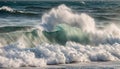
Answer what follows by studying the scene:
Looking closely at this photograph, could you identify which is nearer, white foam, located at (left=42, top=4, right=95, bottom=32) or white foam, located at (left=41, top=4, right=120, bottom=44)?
white foam, located at (left=41, top=4, right=120, bottom=44)

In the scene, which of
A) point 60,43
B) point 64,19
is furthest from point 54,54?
point 64,19

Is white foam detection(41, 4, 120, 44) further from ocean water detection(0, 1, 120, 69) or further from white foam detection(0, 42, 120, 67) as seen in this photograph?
white foam detection(0, 42, 120, 67)

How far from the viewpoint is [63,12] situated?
31.3m

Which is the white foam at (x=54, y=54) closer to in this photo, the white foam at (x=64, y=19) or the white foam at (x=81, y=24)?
the white foam at (x=81, y=24)

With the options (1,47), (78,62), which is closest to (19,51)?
(1,47)

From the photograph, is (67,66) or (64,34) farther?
(64,34)

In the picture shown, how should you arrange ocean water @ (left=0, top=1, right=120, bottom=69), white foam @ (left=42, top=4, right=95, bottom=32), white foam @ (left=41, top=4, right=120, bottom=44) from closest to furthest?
1. ocean water @ (left=0, top=1, right=120, bottom=69)
2. white foam @ (left=41, top=4, right=120, bottom=44)
3. white foam @ (left=42, top=4, right=95, bottom=32)

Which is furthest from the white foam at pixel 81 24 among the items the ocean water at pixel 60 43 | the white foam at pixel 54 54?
the white foam at pixel 54 54

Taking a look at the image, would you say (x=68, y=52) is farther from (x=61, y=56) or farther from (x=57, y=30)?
(x=57, y=30)

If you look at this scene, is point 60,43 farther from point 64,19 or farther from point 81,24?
point 64,19

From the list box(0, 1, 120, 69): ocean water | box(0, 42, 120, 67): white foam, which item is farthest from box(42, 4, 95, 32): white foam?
box(0, 42, 120, 67): white foam

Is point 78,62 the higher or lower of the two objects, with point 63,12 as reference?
lower

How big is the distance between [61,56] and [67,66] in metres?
1.33

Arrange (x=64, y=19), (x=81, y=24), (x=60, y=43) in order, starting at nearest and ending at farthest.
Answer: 1. (x=60, y=43)
2. (x=81, y=24)
3. (x=64, y=19)
